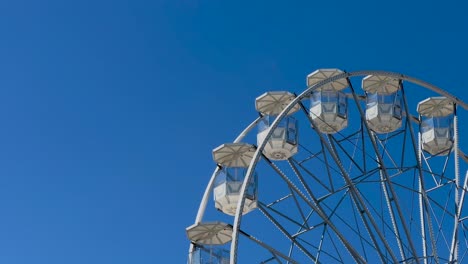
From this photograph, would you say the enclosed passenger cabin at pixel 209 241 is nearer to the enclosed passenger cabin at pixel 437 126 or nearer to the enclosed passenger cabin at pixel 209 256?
the enclosed passenger cabin at pixel 209 256

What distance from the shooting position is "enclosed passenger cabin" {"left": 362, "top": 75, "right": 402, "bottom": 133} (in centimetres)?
3241

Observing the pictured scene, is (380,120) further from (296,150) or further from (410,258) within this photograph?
(410,258)

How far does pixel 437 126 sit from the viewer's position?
110ft

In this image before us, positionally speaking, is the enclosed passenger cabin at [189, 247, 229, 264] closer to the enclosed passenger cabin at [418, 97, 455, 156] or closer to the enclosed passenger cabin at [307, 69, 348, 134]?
the enclosed passenger cabin at [307, 69, 348, 134]

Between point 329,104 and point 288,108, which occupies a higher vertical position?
point 329,104

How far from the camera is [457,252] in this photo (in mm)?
29688

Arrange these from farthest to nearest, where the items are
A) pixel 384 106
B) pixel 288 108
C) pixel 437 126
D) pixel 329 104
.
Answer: pixel 437 126
pixel 384 106
pixel 329 104
pixel 288 108

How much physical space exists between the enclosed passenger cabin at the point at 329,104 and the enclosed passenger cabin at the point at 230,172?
2.79 m

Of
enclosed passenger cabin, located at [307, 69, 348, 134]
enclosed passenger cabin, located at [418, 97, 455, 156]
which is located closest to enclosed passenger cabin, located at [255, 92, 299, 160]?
enclosed passenger cabin, located at [307, 69, 348, 134]

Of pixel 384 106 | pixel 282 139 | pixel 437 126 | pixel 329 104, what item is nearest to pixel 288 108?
pixel 282 139

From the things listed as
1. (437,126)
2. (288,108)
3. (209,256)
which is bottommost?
(209,256)

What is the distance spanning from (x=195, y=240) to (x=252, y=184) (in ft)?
7.59

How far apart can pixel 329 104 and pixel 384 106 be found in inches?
73.9

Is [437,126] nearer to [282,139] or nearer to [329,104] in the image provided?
[329,104]
